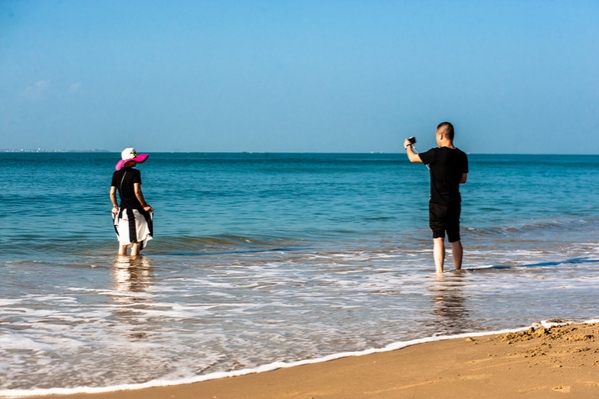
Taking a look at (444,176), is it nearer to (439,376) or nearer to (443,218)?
A: (443,218)

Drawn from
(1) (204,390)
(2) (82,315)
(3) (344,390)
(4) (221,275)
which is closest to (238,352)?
(1) (204,390)

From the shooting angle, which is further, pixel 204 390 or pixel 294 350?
pixel 294 350

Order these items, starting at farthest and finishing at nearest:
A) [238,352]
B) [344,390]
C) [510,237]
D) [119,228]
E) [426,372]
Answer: [510,237] → [119,228] → [238,352] → [426,372] → [344,390]

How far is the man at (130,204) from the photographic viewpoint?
8578 millimetres

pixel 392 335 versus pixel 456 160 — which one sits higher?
pixel 456 160

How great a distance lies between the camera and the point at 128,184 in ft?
28.1

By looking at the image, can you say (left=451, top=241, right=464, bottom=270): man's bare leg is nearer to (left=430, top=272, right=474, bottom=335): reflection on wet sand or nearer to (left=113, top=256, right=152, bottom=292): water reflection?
(left=430, top=272, right=474, bottom=335): reflection on wet sand

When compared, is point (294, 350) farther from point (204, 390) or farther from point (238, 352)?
point (204, 390)

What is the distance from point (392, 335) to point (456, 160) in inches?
118

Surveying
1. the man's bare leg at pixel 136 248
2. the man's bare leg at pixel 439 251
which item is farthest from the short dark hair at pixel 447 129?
the man's bare leg at pixel 136 248

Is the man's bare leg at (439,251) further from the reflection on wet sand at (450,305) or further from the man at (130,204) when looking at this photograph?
the man at (130,204)

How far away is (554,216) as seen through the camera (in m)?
17.1

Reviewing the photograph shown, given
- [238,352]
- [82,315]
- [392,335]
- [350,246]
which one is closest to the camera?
[238,352]

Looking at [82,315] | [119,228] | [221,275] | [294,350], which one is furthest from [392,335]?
[119,228]
